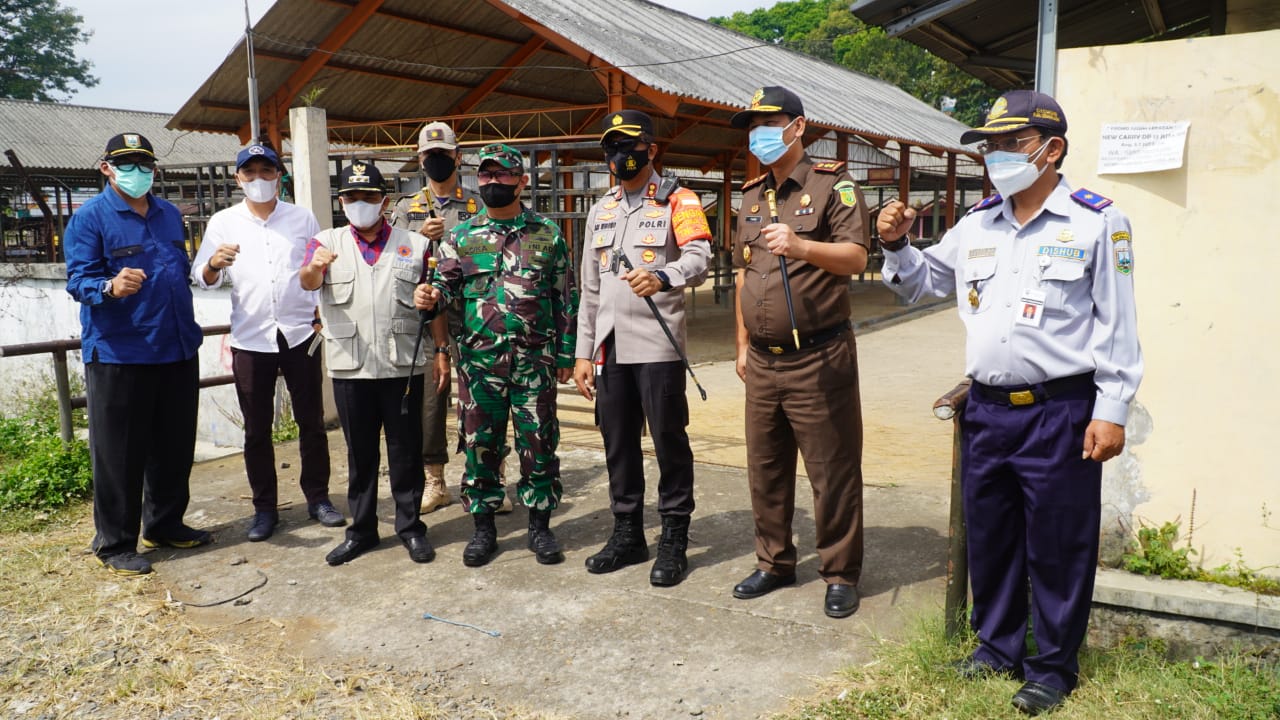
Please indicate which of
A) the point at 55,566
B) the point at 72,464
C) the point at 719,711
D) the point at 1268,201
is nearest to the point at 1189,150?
the point at 1268,201

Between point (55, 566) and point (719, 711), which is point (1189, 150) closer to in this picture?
point (719, 711)

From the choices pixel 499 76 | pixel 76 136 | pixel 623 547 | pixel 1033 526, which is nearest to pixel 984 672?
pixel 1033 526

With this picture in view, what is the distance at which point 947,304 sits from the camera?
17.6 metres

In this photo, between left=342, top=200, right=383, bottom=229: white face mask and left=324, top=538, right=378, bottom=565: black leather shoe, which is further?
left=324, top=538, right=378, bottom=565: black leather shoe

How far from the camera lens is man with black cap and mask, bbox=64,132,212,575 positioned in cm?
418

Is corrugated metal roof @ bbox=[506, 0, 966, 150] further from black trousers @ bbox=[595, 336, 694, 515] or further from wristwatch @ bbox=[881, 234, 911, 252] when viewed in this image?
wristwatch @ bbox=[881, 234, 911, 252]

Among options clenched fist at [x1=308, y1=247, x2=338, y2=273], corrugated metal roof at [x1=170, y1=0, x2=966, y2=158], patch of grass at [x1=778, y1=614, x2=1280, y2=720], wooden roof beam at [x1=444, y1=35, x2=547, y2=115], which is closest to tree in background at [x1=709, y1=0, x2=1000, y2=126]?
corrugated metal roof at [x1=170, y1=0, x2=966, y2=158]

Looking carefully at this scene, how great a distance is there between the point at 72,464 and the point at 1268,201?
19.4ft

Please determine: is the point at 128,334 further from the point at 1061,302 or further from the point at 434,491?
the point at 1061,302

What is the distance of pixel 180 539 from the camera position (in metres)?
4.56

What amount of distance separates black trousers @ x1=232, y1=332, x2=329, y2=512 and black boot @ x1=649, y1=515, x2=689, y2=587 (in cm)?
192

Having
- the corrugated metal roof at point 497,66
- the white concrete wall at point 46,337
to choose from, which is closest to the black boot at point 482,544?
the white concrete wall at point 46,337

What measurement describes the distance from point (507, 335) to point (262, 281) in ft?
4.58

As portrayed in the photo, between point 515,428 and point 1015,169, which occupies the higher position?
point 1015,169
